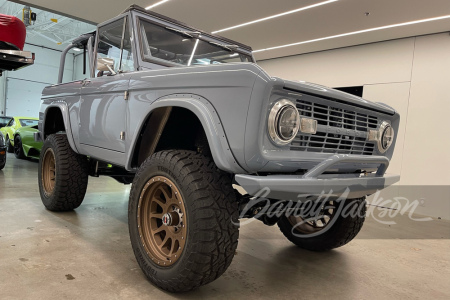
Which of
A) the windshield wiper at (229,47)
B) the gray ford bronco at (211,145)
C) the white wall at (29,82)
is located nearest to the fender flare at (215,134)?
the gray ford bronco at (211,145)

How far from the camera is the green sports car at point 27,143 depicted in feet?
26.2

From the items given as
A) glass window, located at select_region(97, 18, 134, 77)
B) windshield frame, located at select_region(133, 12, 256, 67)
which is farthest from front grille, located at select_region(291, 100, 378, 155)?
glass window, located at select_region(97, 18, 134, 77)

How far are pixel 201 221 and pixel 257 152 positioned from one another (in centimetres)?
50

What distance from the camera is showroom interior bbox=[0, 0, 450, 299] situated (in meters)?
1.98

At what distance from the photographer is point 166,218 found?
2.07 meters

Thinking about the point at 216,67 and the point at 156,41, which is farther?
the point at 156,41

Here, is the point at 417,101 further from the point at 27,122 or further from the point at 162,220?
the point at 27,122

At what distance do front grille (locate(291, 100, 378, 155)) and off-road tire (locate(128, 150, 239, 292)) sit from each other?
51 centimetres

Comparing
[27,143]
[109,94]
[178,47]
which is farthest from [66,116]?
[27,143]

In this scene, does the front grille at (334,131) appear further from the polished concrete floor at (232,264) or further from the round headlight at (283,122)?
the polished concrete floor at (232,264)

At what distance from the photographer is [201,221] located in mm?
1807

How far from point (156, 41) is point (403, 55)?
198 inches

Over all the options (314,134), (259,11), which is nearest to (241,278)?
(314,134)

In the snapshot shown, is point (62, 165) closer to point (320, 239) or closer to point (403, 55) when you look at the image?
point (320, 239)
